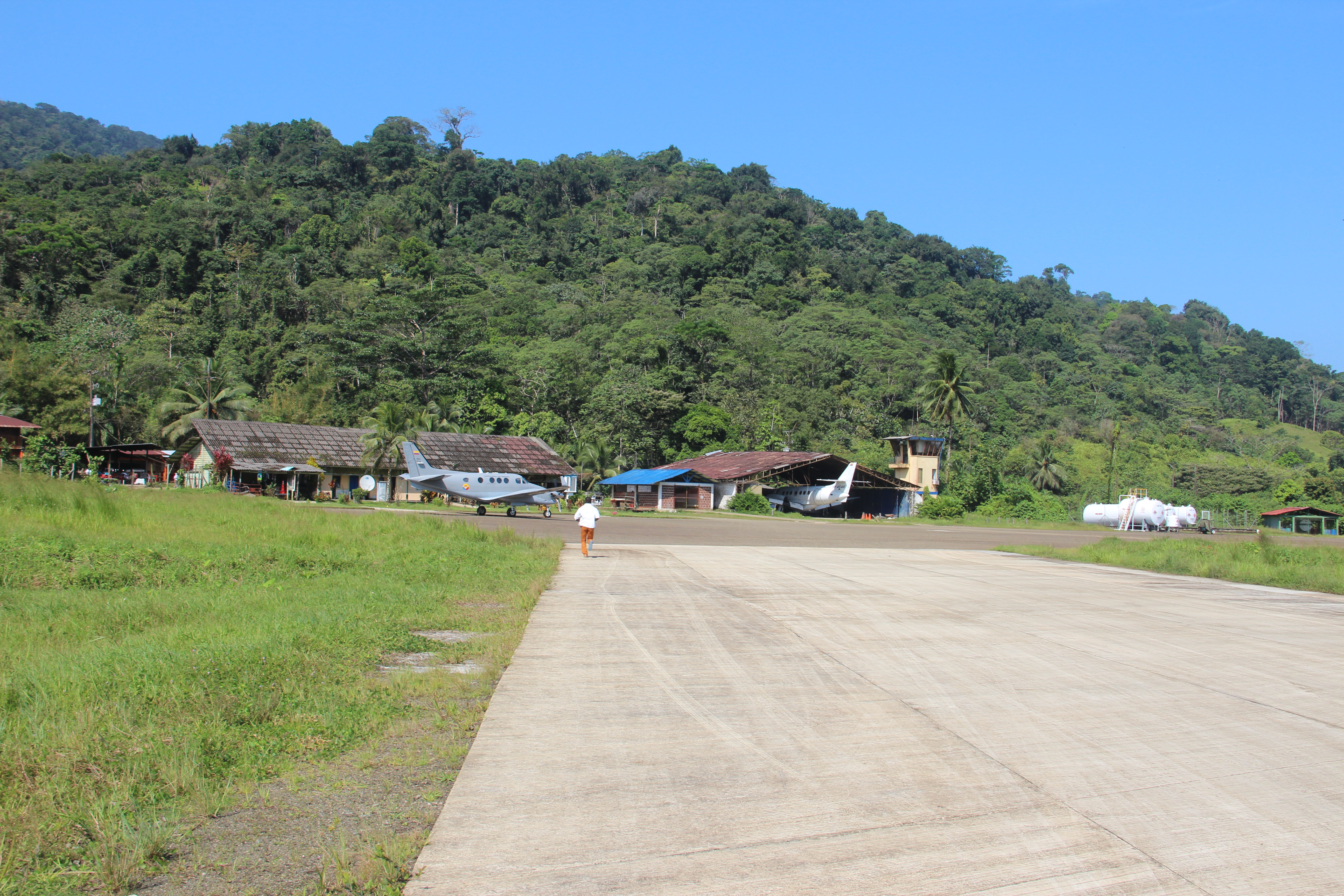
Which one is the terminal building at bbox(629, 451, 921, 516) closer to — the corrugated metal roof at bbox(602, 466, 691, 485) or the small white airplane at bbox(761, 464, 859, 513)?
the corrugated metal roof at bbox(602, 466, 691, 485)

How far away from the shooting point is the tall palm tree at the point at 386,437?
48000mm

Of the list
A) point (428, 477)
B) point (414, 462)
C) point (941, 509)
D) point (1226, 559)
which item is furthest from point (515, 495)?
point (941, 509)

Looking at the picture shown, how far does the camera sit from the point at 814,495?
49969mm

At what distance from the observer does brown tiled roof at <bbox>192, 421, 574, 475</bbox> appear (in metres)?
46.0

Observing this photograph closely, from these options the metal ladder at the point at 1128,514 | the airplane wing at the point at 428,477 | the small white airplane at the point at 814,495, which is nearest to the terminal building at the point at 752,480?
the small white airplane at the point at 814,495

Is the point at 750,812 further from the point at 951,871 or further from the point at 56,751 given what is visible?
the point at 56,751

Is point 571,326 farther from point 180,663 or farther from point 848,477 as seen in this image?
point 180,663

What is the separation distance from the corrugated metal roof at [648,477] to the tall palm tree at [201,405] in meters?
23.0

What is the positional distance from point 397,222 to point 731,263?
40116mm

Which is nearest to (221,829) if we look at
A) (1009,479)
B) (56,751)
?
(56,751)

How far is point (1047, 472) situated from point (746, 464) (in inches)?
1139

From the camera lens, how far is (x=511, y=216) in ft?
387

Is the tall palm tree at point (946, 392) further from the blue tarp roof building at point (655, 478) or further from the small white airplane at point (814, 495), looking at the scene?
the blue tarp roof building at point (655, 478)

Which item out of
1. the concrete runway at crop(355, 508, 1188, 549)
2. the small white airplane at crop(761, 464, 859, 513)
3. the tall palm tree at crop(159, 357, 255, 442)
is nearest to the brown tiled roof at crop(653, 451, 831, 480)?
the small white airplane at crop(761, 464, 859, 513)
